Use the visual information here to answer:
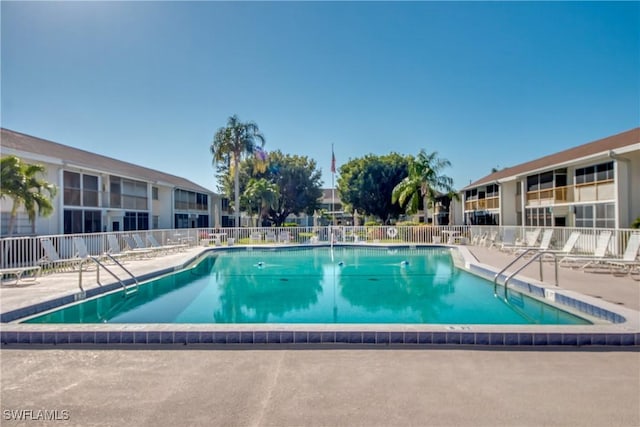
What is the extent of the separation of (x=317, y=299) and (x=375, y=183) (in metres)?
25.5

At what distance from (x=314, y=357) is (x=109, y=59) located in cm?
1482

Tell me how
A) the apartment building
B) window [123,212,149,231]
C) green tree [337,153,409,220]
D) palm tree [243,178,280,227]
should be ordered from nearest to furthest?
the apartment building
window [123,212,149,231]
palm tree [243,178,280,227]
green tree [337,153,409,220]

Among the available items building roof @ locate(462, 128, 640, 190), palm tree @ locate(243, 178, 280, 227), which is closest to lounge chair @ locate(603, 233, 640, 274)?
building roof @ locate(462, 128, 640, 190)

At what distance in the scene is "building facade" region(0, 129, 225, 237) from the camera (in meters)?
17.2

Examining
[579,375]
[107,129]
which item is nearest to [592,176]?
[579,375]

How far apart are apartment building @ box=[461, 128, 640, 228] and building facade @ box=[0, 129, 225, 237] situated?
2192cm

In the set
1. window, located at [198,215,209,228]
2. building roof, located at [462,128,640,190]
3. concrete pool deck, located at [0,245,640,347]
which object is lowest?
concrete pool deck, located at [0,245,640,347]

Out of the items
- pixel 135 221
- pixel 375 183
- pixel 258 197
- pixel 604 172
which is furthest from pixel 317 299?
pixel 375 183

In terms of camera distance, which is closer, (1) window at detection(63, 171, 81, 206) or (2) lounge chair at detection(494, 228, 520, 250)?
(2) lounge chair at detection(494, 228, 520, 250)

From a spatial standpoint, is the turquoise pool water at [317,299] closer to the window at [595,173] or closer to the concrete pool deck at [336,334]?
the concrete pool deck at [336,334]

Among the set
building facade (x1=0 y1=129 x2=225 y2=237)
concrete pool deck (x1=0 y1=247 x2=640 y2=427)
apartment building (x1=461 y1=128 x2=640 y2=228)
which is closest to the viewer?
concrete pool deck (x1=0 y1=247 x2=640 y2=427)

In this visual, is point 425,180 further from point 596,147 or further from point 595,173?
point 595,173

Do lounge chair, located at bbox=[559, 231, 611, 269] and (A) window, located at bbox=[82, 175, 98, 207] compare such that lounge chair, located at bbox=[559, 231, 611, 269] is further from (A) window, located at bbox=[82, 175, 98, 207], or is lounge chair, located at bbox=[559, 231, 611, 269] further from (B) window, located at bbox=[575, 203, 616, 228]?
(A) window, located at bbox=[82, 175, 98, 207]

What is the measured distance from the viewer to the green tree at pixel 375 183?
33.4 m
